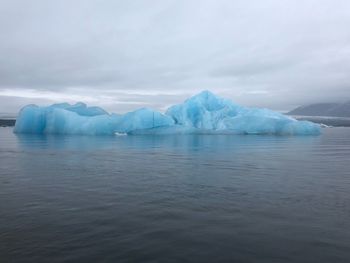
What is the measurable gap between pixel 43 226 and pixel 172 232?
2.58 m

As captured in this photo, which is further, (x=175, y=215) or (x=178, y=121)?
(x=178, y=121)

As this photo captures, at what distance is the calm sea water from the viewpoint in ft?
20.7

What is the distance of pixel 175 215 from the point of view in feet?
27.9

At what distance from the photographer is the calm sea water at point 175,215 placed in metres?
6.31

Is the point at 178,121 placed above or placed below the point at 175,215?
above

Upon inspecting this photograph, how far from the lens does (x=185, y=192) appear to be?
1100 cm

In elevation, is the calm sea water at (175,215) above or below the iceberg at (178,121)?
below

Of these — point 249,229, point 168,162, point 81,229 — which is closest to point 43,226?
point 81,229

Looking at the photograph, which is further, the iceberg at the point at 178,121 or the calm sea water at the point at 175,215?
the iceberg at the point at 178,121

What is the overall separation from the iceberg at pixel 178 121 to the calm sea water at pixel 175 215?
2908 cm

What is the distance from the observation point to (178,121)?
4753cm

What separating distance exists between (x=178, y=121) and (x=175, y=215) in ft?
128

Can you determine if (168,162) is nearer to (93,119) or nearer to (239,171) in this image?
(239,171)

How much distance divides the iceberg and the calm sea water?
29077 millimetres
